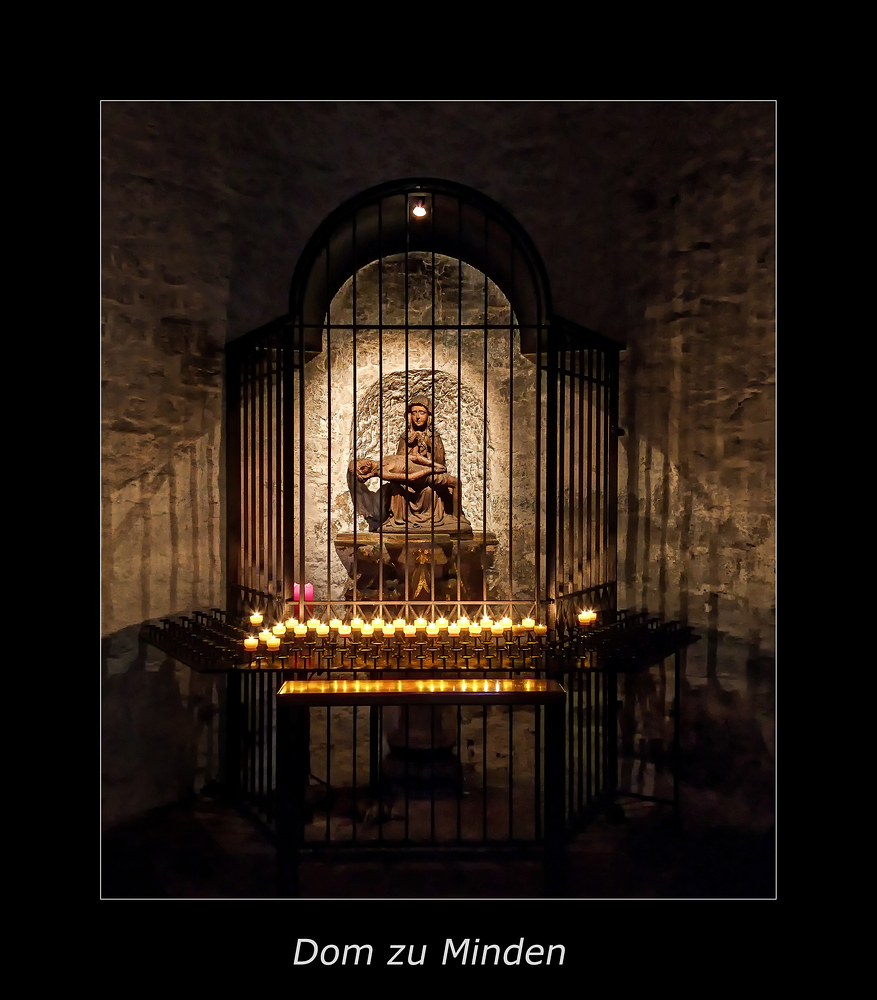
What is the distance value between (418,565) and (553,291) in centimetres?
221

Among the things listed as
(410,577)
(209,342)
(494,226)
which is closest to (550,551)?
(410,577)

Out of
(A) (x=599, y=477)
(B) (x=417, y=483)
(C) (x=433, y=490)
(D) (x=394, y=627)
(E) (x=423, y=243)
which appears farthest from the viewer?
(E) (x=423, y=243)

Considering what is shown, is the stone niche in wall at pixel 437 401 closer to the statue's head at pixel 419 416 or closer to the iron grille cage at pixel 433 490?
the iron grille cage at pixel 433 490

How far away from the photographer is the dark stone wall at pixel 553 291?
16.7 ft

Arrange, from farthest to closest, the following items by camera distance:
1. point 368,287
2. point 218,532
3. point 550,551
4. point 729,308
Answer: point 368,287 < point 218,532 < point 729,308 < point 550,551

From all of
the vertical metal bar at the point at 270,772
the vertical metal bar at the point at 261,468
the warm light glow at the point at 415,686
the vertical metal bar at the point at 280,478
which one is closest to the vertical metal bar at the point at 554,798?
the warm light glow at the point at 415,686

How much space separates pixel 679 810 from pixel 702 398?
274 cm

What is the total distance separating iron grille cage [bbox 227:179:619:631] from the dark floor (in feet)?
4.62

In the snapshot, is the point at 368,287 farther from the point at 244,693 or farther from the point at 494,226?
the point at 244,693

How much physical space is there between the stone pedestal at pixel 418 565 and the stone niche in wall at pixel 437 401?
94cm

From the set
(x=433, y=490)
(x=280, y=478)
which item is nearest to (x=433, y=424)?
(x=433, y=490)

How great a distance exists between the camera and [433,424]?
5312 mm

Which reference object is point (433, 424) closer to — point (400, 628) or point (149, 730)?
point (400, 628)

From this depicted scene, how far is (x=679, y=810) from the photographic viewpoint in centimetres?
522
